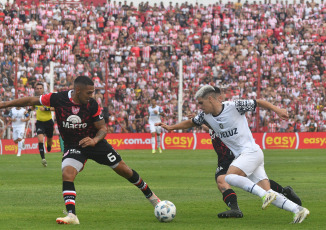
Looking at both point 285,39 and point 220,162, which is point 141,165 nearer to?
point 220,162

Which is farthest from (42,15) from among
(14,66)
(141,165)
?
(141,165)

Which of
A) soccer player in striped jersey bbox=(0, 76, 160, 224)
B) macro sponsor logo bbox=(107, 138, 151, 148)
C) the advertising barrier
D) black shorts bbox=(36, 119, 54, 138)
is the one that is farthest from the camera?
the advertising barrier

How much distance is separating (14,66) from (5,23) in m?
8.27

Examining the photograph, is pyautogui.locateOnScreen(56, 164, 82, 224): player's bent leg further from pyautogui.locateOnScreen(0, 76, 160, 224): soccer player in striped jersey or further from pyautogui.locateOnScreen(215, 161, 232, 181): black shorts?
pyautogui.locateOnScreen(215, 161, 232, 181): black shorts

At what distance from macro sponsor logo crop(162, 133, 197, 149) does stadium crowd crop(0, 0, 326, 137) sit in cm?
77

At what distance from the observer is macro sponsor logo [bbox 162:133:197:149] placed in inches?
1481

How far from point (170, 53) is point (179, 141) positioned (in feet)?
18.1

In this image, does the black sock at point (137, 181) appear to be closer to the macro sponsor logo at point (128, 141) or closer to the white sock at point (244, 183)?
the white sock at point (244, 183)

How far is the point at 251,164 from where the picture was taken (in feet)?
32.1

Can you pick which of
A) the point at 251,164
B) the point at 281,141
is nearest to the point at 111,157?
the point at 251,164

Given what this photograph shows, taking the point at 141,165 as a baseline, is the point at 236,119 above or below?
above

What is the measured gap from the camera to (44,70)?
35.9 meters

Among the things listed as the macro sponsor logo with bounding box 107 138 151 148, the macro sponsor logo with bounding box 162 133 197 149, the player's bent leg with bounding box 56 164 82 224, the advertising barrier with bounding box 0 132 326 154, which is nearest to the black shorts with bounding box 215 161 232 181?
the player's bent leg with bounding box 56 164 82 224

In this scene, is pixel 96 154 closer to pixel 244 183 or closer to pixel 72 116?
pixel 72 116
